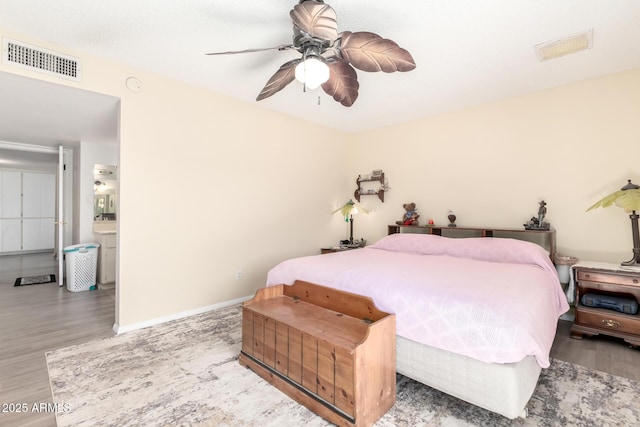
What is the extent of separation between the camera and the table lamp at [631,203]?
8.39ft

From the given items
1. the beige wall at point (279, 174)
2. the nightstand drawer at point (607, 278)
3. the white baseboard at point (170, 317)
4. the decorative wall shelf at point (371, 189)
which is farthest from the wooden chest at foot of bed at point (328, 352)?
the decorative wall shelf at point (371, 189)

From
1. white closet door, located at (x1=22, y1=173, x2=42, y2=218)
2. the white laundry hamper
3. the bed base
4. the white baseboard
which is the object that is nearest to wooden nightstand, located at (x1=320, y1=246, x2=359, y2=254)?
the white baseboard

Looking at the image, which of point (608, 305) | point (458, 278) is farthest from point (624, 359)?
point (458, 278)

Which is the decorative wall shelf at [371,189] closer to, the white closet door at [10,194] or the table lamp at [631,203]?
the table lamp at [631,203]

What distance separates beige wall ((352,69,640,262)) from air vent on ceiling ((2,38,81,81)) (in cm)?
388

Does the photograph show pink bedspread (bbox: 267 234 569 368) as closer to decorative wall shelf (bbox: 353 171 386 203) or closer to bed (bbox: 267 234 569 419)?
bed (bbox: 267 234 569 419)

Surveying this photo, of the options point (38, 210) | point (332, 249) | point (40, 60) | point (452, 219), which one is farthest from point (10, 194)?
point (452, 219)

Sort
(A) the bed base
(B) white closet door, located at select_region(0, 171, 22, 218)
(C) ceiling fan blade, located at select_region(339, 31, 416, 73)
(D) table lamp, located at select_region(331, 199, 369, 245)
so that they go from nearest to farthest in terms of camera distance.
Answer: (A) the bed base < (C) ceiling fan blade, located at select_region(339, 31, 416, 73) < (D) table lamp, located at select_region(331, 199, 369, 245) < (B) white closet door, located at select_region(0, 171, 22, 218)

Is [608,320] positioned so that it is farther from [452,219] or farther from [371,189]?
[371,189]

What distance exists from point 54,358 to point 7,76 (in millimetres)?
2250

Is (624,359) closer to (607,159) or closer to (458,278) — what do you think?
(458,278)

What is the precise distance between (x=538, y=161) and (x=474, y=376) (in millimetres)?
2789

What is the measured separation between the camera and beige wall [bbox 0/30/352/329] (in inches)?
110

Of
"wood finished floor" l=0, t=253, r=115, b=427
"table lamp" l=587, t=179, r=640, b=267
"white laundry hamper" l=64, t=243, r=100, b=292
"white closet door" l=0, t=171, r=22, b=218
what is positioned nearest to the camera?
"wood finished floor" l=0, t=253, r=115, b=427
